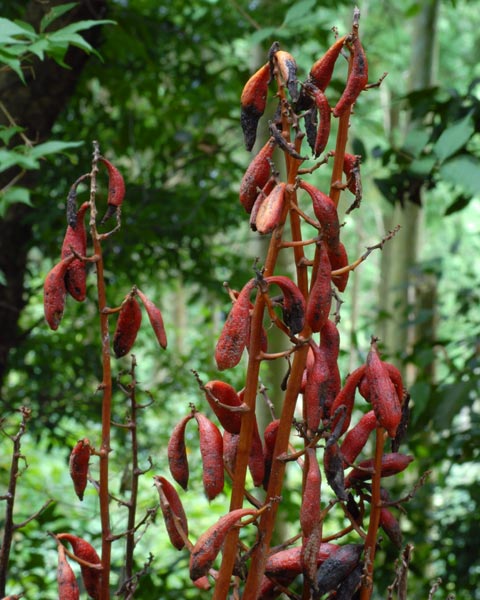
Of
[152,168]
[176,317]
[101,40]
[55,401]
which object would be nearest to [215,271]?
[152,168]

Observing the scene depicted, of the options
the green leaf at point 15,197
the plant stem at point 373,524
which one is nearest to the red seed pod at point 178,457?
the plant stem at point 373,524

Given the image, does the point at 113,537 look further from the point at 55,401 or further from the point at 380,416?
the point at 55,401

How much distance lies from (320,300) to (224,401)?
0.26 feet

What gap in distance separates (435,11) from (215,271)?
5.58ft

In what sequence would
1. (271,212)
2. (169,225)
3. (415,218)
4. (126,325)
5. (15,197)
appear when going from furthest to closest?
(415,218), (169,225), (15,197), (126,325), (271,212)

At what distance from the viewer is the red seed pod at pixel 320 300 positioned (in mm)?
446

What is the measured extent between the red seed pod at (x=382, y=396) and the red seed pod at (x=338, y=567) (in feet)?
0.23

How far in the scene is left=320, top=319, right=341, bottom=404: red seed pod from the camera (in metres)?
0.47

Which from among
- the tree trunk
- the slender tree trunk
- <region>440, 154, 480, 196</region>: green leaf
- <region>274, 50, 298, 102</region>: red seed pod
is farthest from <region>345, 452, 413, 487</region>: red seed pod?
the slender tree trunk

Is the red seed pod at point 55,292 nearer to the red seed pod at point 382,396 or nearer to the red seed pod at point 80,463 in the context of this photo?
the red seed pod at point 80,463

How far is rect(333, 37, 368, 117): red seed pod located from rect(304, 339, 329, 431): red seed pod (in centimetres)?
13

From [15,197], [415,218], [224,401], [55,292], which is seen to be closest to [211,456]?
[224,401]

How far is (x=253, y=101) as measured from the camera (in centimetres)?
50

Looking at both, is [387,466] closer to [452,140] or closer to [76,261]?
Answer: [76,261]
